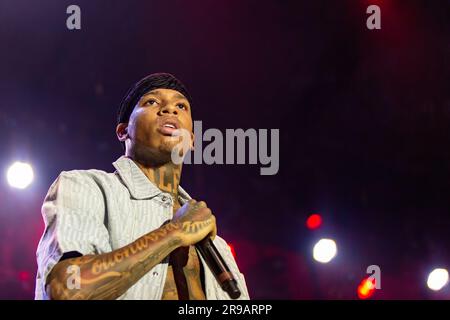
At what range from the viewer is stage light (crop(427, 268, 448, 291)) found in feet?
14.7

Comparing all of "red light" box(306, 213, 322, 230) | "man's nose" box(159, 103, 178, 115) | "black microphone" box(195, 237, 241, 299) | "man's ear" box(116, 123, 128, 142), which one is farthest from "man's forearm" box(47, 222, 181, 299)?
"red light" box(306, 213, 322, 230)

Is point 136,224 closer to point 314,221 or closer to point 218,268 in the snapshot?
point 218,268

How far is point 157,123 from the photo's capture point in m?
2.56

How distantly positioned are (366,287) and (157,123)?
8.84ft

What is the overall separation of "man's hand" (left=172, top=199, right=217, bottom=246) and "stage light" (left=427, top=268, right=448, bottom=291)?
290 cm

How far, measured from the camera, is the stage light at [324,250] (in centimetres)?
446

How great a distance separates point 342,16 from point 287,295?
6.88 ft

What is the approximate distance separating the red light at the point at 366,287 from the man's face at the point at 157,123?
2504 mm

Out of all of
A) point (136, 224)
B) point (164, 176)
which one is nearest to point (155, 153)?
point (164, 176)

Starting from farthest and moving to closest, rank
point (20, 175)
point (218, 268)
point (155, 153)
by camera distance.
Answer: point (20, 175) < point (155, 153) < point (218, 268)

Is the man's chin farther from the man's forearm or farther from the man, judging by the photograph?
the man's forearm

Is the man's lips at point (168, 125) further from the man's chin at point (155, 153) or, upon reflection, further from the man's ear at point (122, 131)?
the man's ear at point (122, 131)

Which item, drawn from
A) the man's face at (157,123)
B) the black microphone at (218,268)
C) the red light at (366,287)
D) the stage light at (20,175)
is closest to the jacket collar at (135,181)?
the man's face at (157,123)
